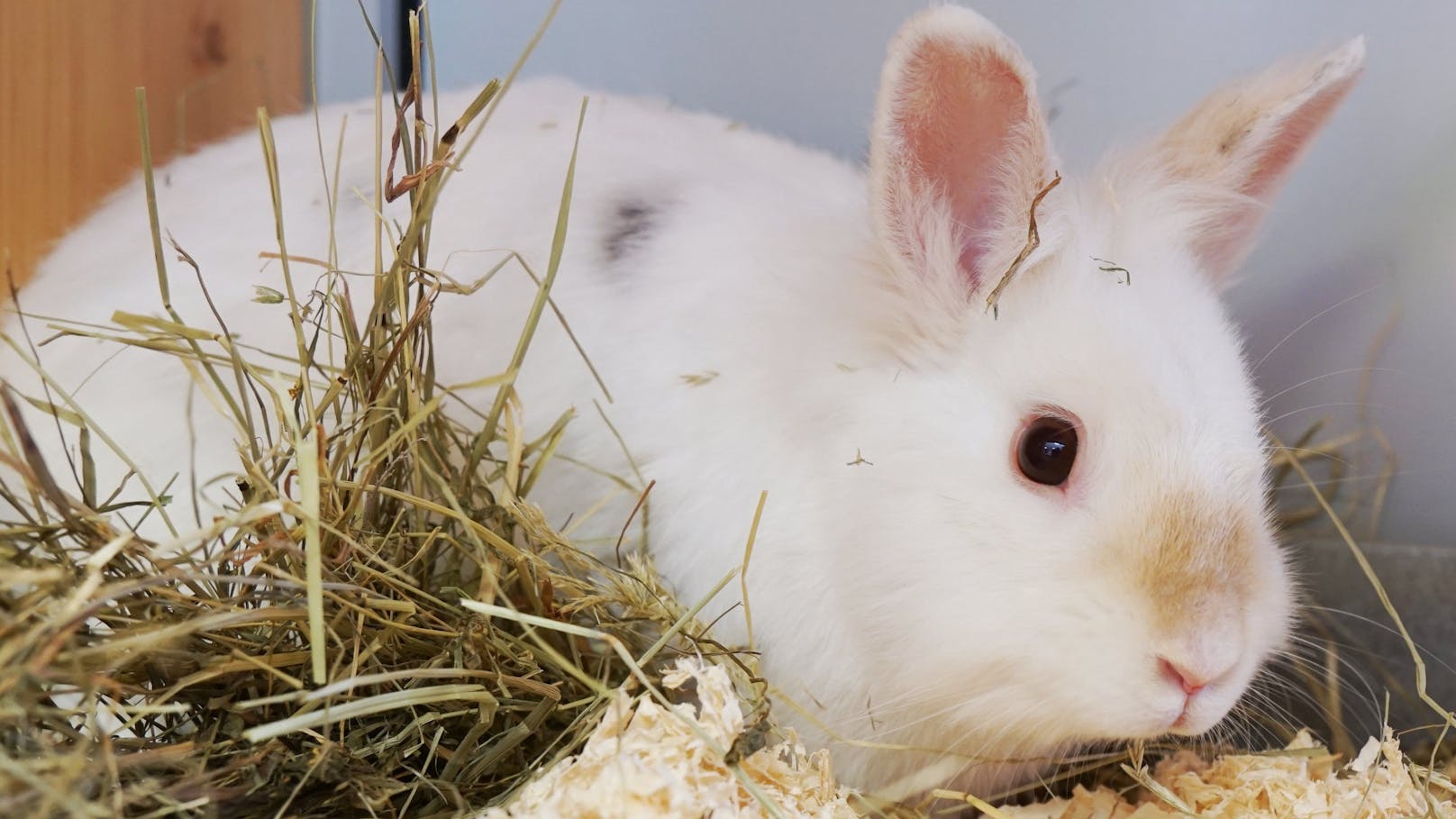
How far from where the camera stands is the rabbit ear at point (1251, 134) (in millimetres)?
1610

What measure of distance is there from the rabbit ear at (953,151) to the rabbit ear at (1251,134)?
0.32 metres

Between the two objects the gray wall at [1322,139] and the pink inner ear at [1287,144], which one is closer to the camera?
the pink inner ear at [1287,144]

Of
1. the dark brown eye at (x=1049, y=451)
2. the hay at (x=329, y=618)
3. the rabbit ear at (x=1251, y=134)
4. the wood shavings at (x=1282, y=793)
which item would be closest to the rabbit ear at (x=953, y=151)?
the dark brown eye at (x=1049, y=451)

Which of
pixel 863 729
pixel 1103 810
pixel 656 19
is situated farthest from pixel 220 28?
pixel 1103 810

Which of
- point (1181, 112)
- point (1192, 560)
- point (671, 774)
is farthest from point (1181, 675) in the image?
point (1181, 112)

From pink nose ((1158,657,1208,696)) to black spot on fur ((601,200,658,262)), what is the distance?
0.97 metres

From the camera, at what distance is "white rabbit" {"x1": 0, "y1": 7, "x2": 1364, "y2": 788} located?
1.40 m

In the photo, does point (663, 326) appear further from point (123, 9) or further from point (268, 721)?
point (123, 9)

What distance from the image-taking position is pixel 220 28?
8.77ft

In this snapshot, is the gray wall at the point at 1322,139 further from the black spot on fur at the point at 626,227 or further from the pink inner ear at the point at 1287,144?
the black spot on fur at the point at 626,227

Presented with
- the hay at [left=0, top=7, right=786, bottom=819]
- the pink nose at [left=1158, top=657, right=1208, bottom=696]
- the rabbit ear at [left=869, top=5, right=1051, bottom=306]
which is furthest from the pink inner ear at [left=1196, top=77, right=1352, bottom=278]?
the hay at [left=0, top=7, right=786, bottom=819]

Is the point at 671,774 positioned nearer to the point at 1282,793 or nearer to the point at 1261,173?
the point at 1282,793

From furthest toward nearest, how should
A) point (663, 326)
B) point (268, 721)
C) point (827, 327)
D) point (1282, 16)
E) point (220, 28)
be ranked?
point (220, 28), point (1282, 16), point (663, 326), point (827, 327), point (268, 721)

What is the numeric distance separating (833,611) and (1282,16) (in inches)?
56.1
